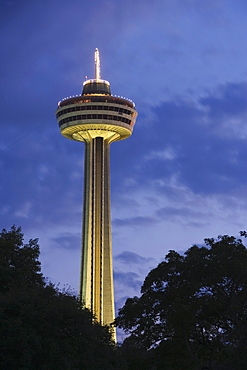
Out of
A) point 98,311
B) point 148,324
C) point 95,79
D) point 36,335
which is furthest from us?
point 95,79

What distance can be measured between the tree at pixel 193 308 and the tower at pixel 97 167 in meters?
78.7

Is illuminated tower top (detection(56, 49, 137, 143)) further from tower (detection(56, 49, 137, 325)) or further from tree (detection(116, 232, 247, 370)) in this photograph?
tree (detection(116, 232, 247, 370))

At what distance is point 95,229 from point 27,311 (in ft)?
340

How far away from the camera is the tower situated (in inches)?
6171

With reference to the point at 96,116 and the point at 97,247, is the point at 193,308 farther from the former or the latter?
the point at 96,116

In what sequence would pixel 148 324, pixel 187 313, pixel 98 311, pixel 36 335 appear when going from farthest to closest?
1. pixel 98 311
2. pixel 148 324
3. pixel 187 313
4. pixel 36 335

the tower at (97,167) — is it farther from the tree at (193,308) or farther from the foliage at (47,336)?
the foliage at (47,336)

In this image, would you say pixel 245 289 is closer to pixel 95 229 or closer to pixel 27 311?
pixel 27 311

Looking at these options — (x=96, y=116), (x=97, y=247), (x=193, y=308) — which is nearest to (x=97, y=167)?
(x=96, y=116)

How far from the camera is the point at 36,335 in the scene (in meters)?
53.1

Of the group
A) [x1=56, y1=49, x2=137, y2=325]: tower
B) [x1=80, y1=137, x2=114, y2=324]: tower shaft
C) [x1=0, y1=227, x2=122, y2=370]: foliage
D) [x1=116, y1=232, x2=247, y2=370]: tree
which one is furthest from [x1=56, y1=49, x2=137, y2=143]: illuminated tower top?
[x1=0, y1=227, x2=122, y2=370]: foliage

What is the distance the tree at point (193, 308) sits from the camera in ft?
229

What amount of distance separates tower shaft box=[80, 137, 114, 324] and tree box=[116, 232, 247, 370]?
79170 mm

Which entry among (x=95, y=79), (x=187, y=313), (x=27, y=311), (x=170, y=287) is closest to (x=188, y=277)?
(x=170, y=287)
